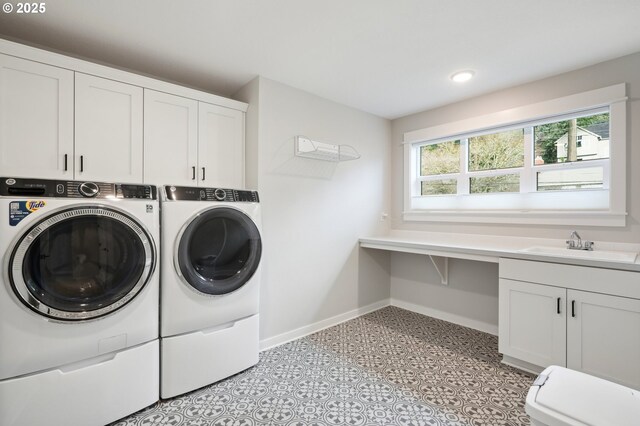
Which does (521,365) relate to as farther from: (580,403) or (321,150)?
(321,150)

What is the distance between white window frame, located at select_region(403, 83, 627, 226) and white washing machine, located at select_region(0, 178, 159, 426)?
9.32 feet

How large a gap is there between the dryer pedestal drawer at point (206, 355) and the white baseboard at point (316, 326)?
0.35 meters

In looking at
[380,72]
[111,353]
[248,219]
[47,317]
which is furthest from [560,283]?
[47,317]

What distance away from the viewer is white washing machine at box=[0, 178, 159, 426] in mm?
1422

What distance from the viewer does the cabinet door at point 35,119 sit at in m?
1.73

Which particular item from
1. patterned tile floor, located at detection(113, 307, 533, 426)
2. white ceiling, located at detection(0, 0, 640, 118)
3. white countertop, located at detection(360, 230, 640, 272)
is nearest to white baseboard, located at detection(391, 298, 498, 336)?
patterned tile floor, located at detection(113, 307, 533, 426)

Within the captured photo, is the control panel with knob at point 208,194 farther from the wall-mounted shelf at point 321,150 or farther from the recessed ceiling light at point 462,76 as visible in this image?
the recessed ceiling light at point 462,76

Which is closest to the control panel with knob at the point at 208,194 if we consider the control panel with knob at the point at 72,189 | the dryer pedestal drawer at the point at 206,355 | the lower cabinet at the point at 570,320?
the control panel with knob at the point at 72,189

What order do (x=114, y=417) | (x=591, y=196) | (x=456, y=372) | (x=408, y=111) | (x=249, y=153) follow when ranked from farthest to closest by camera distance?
(x=408, y=111)
(x=249, y=153)
(x=591, y=196)
(x=456, y=372)
(x=114, y=417)

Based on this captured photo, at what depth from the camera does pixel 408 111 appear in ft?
11.3

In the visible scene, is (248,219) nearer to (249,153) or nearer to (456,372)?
(249,153)

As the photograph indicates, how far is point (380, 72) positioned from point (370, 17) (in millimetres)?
722

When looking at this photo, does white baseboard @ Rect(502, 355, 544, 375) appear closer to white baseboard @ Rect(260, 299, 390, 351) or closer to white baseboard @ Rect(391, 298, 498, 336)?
white baseboard @ Rect(391, 298, 498, 336)

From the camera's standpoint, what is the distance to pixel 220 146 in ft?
8.38
